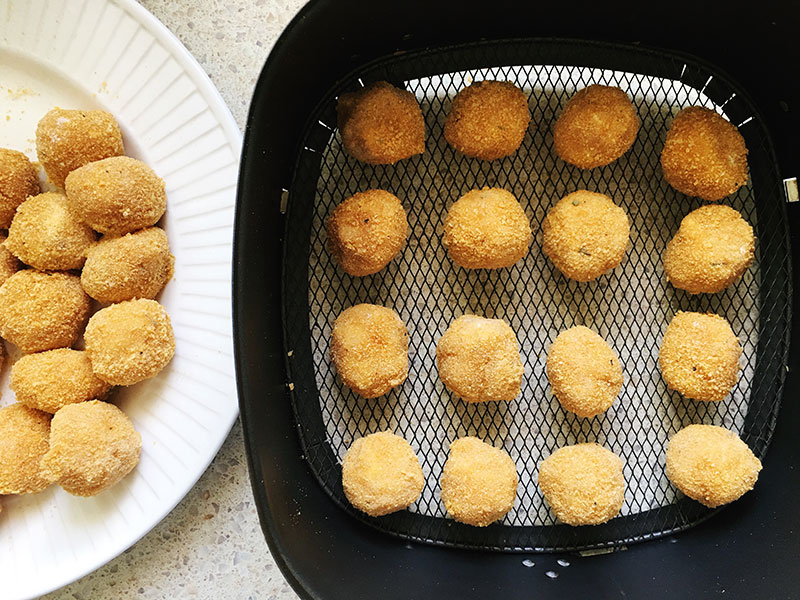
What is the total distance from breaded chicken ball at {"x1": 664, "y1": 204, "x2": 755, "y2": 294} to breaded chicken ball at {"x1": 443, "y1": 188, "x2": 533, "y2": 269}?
0.26 meters

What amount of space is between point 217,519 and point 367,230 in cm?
59

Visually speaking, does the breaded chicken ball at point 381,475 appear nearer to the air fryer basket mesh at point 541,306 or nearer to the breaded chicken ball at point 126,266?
the air fryer basket mesh at point 541,306

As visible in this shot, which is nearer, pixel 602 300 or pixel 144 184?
pixel 144 184

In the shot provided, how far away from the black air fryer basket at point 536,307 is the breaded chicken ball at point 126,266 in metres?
0.20

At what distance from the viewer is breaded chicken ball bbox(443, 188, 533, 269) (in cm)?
107

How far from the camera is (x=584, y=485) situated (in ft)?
3.50

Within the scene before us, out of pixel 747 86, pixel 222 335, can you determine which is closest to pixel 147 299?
pixel 222 335

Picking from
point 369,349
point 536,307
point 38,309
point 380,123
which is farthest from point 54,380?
point 536,307

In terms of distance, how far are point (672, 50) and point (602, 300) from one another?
44cm

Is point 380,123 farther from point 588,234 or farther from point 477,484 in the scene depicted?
point 477,484

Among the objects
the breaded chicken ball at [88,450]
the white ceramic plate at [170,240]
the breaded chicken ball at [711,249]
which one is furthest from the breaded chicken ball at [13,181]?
the breaded chicken ball at [711,249]

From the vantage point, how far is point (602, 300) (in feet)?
3.86

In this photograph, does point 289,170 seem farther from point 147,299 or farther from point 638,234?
point 638,234

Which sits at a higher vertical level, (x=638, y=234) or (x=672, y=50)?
(x=672, y=50)
